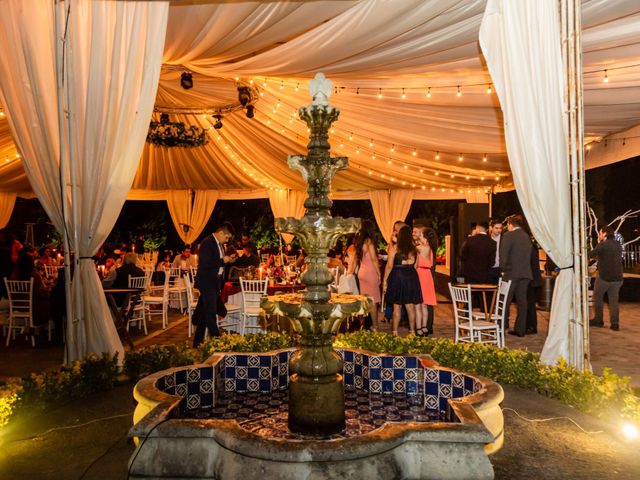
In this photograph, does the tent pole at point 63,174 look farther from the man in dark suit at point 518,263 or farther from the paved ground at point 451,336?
the man in dark suit at point 518,263

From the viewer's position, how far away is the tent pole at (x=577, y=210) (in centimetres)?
426

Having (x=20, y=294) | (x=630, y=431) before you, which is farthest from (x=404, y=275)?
(x=20, y=294)

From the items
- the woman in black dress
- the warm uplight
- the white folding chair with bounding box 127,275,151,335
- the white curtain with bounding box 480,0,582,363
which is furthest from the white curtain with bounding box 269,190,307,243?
the warm uplight

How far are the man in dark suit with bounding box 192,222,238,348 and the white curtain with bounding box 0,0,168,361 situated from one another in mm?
1450

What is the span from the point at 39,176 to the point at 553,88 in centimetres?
445

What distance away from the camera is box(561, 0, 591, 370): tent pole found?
426cm

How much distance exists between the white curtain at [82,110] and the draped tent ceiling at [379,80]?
599 mm

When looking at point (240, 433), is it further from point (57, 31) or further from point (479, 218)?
point (479, 218)

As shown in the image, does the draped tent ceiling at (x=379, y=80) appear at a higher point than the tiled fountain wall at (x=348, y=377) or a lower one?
higher

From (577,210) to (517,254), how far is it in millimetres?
2701

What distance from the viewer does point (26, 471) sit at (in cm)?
294

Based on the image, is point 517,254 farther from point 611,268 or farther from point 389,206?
point 389,206

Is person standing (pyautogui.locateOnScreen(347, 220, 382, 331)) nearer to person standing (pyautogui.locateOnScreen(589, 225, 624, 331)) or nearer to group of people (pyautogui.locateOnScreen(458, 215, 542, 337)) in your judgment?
group of people (pyautogui.locateOnScreen(458, 215, 542, 337))

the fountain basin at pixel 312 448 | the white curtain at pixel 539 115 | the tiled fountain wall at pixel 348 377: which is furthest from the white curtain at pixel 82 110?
the white curtain at pixel 539 115
